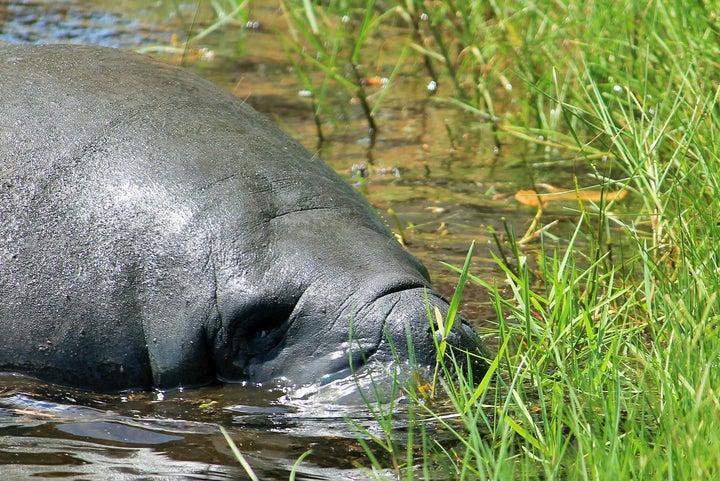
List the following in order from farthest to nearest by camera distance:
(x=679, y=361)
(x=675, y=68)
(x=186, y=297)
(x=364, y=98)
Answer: (x=364, y=98) < (x=675, y=68) < (x=186, y=297) < (x=679, y=361)

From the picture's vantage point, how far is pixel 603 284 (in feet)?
12.0

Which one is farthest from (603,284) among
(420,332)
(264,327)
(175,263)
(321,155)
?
(321,155)

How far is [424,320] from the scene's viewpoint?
10.2 feet

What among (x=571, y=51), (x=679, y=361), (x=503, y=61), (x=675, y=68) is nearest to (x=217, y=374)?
(x=679, y=361)

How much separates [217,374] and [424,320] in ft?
2.30

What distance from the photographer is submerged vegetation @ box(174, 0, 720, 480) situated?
7.95 feet

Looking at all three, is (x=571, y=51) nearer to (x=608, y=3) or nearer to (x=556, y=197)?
(x=608, y=3)

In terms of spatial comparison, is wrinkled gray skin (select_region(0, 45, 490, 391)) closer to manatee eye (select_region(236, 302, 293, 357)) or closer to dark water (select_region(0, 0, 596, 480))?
manatee eye (select_region(236, 302, 293, 357))

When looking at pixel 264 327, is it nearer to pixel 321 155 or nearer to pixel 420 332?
pixel 420 332

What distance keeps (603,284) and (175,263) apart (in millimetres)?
1417

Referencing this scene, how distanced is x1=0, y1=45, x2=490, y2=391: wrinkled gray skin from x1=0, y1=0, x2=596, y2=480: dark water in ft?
0.41

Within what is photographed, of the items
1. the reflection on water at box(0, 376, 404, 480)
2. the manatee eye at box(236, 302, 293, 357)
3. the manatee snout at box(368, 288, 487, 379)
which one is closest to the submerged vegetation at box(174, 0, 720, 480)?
the manatee snout at box(368, 288, 487, 379)

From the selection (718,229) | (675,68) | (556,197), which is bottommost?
(556,197)

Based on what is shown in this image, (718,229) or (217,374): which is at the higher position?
(718,229)
